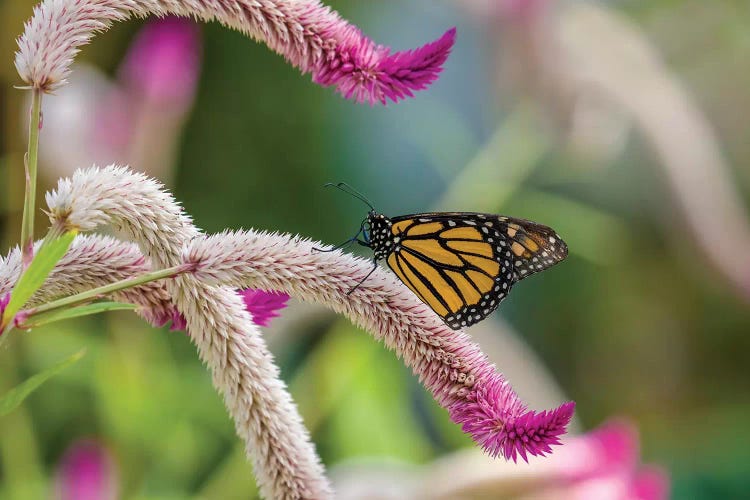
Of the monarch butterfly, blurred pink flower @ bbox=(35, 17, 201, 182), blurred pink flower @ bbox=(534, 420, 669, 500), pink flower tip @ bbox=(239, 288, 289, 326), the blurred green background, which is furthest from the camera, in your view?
the blurred green background

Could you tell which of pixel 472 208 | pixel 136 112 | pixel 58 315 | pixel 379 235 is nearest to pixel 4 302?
pixel 58 315

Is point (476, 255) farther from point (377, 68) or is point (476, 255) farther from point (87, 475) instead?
point (87, 475)

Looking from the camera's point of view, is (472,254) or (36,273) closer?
(36,273)

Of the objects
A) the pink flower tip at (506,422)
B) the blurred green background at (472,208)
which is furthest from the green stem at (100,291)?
the blurred green background at (472,208)

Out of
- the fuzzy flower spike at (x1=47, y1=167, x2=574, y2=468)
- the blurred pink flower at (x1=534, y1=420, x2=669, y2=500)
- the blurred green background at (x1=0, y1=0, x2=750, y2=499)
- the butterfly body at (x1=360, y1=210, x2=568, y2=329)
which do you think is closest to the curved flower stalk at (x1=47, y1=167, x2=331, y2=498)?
the fuzzy flower spike at (x1=47, y1=167, x2=574, y2=468)

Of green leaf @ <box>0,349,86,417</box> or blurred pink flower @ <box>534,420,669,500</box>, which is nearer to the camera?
green leaf @ <box>0,349,86,417</box>

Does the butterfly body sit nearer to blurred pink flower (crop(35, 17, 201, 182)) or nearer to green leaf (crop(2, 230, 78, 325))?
green leaf (crop(2, 230, 78, 325))
